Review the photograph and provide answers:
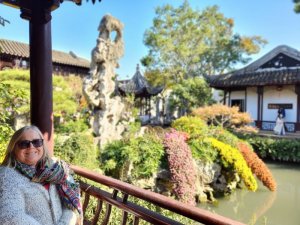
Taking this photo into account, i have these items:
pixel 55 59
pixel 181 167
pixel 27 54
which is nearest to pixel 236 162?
pixel 181 167

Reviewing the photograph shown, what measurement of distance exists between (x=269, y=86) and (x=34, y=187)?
1734 centimetres

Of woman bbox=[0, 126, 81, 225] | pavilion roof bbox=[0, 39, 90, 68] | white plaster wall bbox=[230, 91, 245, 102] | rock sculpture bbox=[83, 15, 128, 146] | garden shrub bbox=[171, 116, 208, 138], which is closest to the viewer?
woman bbox=[0, 126, 81, 225]

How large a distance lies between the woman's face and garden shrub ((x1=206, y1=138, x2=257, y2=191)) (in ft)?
21.7

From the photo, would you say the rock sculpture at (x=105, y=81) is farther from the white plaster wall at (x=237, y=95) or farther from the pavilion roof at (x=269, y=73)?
the white plaster wall at (x=237, y=95)

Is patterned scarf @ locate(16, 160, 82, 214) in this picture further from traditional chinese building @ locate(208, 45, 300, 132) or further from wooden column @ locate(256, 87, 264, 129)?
wooden column @ locate(256, 87, 264, 129)

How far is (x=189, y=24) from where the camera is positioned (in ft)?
66.6

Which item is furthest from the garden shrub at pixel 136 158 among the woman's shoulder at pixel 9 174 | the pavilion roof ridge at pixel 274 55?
the pavilion roof ridge at pixel 274 55

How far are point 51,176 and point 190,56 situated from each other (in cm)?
2002

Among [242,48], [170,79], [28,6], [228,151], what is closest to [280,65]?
[242,48]

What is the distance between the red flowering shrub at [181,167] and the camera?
251 inches

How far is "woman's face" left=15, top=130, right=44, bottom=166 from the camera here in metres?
1.51

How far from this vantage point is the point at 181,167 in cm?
661

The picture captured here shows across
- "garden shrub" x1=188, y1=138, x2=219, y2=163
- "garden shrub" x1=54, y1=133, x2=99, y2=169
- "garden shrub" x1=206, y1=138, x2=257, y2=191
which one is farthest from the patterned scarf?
"garden shrub" x1=206, y1=138, x2=257, y2=191

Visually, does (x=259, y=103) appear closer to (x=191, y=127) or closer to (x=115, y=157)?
(x=191, y=127)
